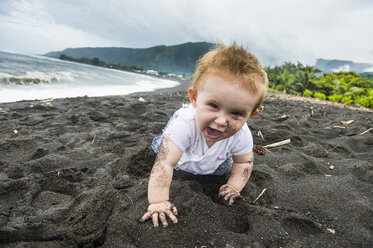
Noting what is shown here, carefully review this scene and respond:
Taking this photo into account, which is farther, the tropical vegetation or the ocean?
the tropical vegetation

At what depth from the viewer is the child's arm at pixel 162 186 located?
4.68ft

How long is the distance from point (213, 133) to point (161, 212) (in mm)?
648

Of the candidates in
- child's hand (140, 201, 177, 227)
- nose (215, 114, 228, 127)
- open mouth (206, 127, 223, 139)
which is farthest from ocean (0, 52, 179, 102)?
nose (215, 114, 228, 127)

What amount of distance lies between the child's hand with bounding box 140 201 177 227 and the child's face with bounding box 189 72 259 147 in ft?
1.94

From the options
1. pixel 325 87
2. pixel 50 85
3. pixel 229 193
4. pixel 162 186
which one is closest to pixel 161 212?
pixel 162 186

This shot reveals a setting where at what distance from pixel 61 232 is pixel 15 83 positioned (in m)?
9.28

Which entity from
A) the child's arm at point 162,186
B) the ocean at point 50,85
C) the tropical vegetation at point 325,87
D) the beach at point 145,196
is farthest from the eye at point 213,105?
the tropical vegetation at point 325,87

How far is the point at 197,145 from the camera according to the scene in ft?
5.84

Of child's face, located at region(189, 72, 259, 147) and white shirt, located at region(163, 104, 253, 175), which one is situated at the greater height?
child's face, located at region(189, 72, 259, 147)

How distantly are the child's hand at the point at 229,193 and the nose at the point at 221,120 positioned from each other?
26.2 inches

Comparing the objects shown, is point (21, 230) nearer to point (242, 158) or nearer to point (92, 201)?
point (92, 201)

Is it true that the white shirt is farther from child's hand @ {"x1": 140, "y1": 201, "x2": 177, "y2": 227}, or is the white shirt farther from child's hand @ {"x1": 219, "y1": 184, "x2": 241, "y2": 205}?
child's hand @ {"x1": 140, "y1": 201, "x2": 177, "y2": 227}

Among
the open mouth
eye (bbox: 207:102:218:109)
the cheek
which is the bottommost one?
→ the open mouth

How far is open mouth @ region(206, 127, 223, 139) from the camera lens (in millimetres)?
1487
